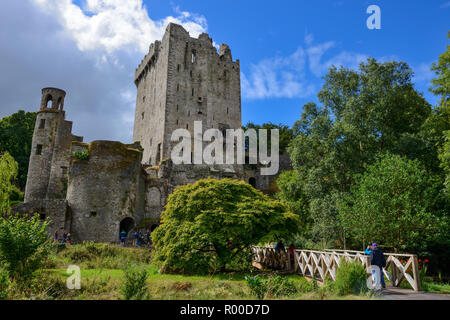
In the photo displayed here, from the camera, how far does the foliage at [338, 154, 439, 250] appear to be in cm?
1594

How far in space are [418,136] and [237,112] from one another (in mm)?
29891

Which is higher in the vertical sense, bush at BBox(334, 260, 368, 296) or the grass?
bush at BBox(334, 260, 368, 296)

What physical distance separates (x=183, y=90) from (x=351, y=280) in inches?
1539

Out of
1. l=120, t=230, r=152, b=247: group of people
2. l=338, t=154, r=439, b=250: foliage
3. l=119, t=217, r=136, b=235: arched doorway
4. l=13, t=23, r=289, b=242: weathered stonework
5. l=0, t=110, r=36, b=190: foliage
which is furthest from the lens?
l=0, t=110, r=36, b=190: foliage

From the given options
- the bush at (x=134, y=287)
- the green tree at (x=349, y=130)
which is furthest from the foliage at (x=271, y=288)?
the green tree at (x=349, y=130)

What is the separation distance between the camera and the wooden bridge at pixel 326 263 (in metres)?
9.63

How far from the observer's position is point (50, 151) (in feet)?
107

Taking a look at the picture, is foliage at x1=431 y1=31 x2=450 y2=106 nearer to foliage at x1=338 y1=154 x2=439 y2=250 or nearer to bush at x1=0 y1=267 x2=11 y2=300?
foliage at x1=338 y1=154 x2=439 y2=250

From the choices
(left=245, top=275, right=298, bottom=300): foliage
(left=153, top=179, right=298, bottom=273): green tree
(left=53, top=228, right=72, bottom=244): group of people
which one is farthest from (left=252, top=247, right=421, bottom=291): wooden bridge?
(left=53, top=228, right=72, bottom=244): group of people

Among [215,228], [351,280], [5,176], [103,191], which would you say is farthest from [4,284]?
[103,191]

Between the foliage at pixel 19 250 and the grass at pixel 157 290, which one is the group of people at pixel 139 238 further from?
the foliage at pixel 19 250

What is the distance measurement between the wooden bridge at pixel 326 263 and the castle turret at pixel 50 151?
23828 mm

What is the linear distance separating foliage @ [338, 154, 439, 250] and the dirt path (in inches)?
288

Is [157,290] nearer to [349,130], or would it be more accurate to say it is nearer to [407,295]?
[407,295]
